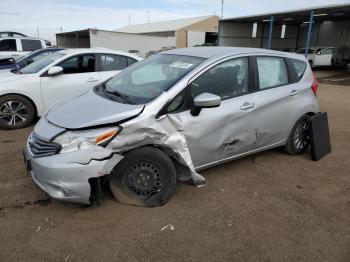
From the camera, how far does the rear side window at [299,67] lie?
4.65m

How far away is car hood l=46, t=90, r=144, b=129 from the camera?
3.04 meters

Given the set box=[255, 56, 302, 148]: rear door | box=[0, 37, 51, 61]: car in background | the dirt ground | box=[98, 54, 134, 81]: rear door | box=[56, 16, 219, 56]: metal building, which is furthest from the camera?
box=[56, 16, 219, 56]: metal building

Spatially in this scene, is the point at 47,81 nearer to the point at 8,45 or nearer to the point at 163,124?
the point at 163,124

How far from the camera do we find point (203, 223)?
3109 millimetres

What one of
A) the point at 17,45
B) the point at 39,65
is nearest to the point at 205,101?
the point at 39,65

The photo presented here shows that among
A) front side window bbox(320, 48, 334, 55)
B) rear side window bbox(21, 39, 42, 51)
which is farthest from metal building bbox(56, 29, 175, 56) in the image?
front side window bbox(320, 48, 334, 55)

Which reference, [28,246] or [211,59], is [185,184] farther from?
[28,246]

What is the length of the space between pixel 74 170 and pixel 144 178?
0.71m

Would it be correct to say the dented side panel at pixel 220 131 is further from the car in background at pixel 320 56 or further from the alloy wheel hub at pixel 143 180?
the car in background at pixel 320 56

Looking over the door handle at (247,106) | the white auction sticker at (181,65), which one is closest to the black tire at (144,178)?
the white auction sticker at (181,65)

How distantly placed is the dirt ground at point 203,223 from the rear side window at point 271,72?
3.89 ft

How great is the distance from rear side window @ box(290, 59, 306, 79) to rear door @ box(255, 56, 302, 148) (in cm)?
12

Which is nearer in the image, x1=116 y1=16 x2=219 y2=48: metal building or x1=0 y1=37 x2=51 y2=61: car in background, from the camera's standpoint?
x1=0 y1=37 x2=51 y2=61: car in background

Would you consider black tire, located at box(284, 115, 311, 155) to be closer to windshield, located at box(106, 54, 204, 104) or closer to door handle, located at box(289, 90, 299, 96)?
door handle, located at box(289, 90, 299, 96)
